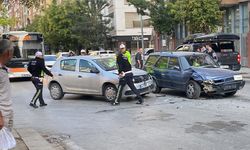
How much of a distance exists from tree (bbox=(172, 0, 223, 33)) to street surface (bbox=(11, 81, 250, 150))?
17.1m

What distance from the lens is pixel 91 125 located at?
11.1m

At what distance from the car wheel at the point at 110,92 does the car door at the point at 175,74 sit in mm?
2032

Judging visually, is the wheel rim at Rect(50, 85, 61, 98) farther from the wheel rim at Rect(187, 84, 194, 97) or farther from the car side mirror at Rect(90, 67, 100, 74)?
the wheel rim at Rect(187, 84, 194, 97)

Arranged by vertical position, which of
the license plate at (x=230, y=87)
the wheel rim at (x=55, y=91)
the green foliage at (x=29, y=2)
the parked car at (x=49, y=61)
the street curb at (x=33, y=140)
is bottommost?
the street curb at (x=33, y=140)

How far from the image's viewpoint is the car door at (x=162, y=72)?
16197 millimetres

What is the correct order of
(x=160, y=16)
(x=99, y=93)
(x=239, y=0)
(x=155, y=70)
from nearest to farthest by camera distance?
(x=99, y=93), (x=155, y=70), (x=239, y=0), (x=160, y=16)

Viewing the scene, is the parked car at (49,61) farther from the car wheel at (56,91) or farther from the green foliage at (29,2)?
the green foliage at (29,2)

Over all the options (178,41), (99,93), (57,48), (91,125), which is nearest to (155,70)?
(99,93)

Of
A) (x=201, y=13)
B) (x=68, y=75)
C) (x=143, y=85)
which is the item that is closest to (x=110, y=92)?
(x=143, y=85)

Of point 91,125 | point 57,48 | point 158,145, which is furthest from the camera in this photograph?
point 57,48

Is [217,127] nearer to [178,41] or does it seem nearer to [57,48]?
[178,41]

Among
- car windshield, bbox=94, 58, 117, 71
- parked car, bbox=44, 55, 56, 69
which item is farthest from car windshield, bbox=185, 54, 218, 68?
parked car, bbox=44, 55, 56, 69

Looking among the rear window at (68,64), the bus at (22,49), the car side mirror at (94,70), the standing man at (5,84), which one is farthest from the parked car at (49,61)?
the standing man at (5,84)

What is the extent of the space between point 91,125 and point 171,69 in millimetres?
5532
